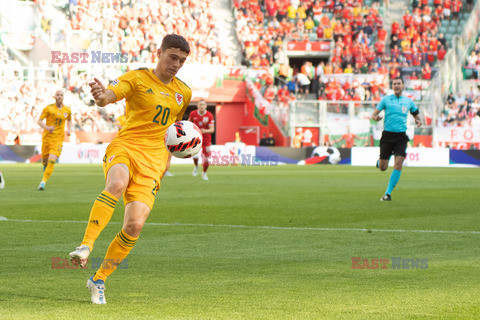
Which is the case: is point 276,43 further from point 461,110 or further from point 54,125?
point 54,125

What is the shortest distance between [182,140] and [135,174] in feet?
1.53

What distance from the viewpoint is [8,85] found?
36.7 metres

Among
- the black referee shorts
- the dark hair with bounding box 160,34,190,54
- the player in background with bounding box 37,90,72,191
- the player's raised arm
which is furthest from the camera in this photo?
the player in background with bounding box 37,90,72,191

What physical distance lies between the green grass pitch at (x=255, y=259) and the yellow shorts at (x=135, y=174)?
75 cm

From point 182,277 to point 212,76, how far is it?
33.9 metres

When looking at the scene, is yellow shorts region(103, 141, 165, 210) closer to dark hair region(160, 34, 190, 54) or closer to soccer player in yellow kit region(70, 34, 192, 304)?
soccer player in yellow kit region(70, 34, 192, 304)

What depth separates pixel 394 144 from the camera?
16172 millimetres

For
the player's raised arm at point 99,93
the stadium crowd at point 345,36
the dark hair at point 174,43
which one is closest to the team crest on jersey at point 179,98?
the dark hair at point 174,43

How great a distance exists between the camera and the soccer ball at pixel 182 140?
613 centimetres

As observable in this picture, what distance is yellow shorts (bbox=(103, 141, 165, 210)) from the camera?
20.1 feet

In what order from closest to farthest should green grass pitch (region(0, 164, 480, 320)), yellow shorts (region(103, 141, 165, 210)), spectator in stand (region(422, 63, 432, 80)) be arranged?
green grass pitch (region(0, 164, 480, 320)), yellow shorts (region(103, 141, 165, 210)), spectator in stand (region(422, 63, 432, 80))

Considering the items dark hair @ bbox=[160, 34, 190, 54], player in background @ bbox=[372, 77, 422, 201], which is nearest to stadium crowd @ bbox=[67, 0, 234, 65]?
player in background @ bbox=[372, 77, 422, 201]

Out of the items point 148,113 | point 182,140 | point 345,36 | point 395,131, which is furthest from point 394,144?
point 345,36

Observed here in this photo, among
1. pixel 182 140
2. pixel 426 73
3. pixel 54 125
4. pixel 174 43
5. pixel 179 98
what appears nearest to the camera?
pixel 182 140
